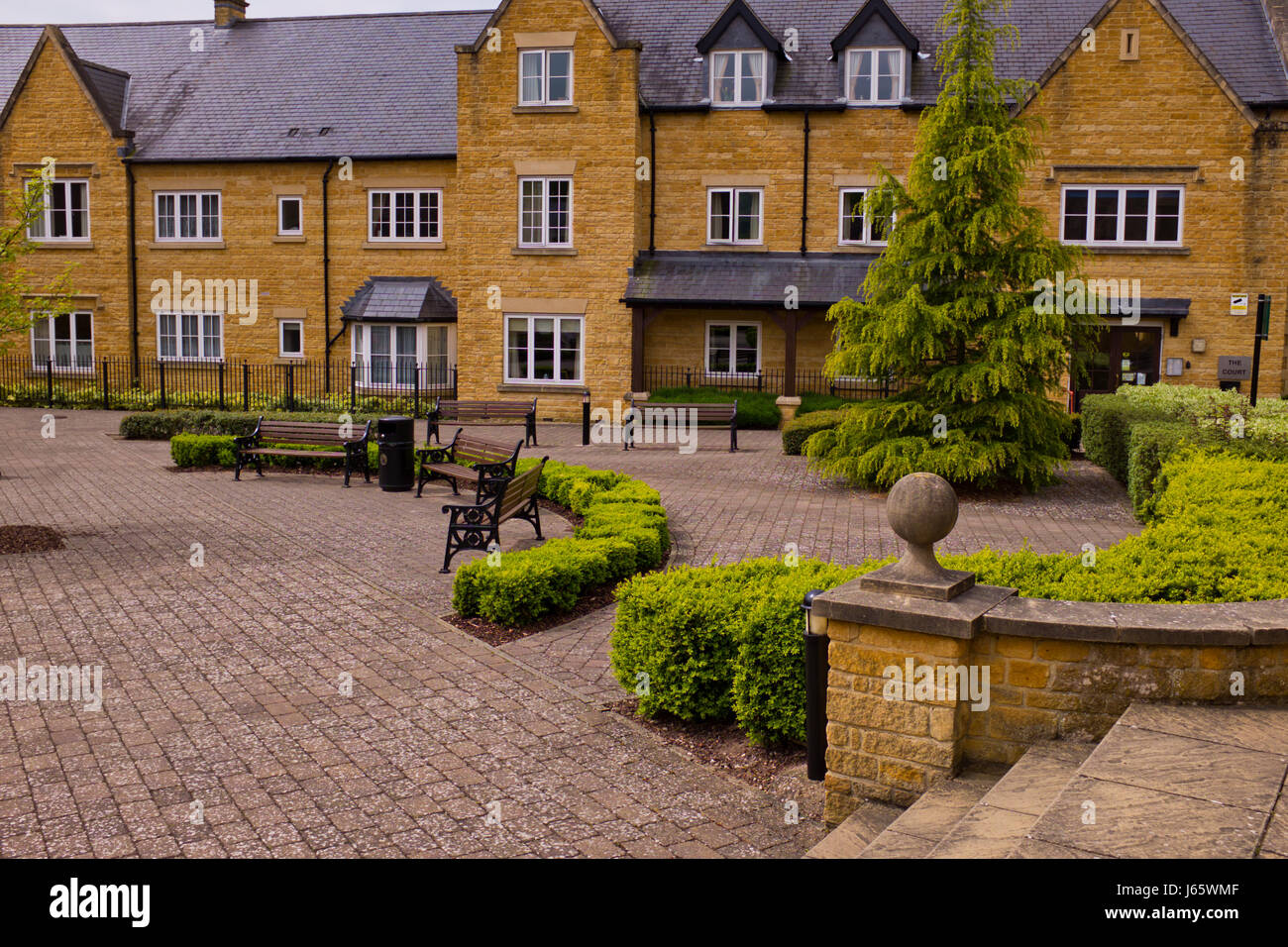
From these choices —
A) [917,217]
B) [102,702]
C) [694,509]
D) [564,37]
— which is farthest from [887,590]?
[564,37]

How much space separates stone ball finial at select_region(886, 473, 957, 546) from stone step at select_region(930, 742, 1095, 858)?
108 centimetres

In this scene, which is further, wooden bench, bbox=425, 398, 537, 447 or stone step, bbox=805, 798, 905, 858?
wooden bench, bbox=425, 398, 537, 447

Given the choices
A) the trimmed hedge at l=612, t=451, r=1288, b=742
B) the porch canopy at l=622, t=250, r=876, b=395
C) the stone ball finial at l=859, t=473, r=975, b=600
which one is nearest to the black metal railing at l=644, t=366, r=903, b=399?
the porch canopy at l=622, t=250, r=876, b=395

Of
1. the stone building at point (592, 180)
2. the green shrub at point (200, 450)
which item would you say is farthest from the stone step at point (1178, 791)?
the stone building at point (592, 180)

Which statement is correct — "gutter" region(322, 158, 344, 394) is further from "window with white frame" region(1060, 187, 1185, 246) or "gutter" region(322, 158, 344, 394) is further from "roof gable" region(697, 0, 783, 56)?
"window with white frame" region(1060, 187, 1185, 246)

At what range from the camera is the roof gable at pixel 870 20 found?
27750mm

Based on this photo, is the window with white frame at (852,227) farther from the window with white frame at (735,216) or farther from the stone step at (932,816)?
the stone step at (932,816)

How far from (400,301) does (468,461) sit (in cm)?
1619

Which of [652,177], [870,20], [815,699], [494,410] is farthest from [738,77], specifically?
[815,699]

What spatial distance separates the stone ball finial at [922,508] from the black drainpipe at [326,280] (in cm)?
2800

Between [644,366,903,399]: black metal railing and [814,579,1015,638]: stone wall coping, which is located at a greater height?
[644,366,903,399]: black metal railing

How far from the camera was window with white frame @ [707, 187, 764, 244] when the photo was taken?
2889cm
